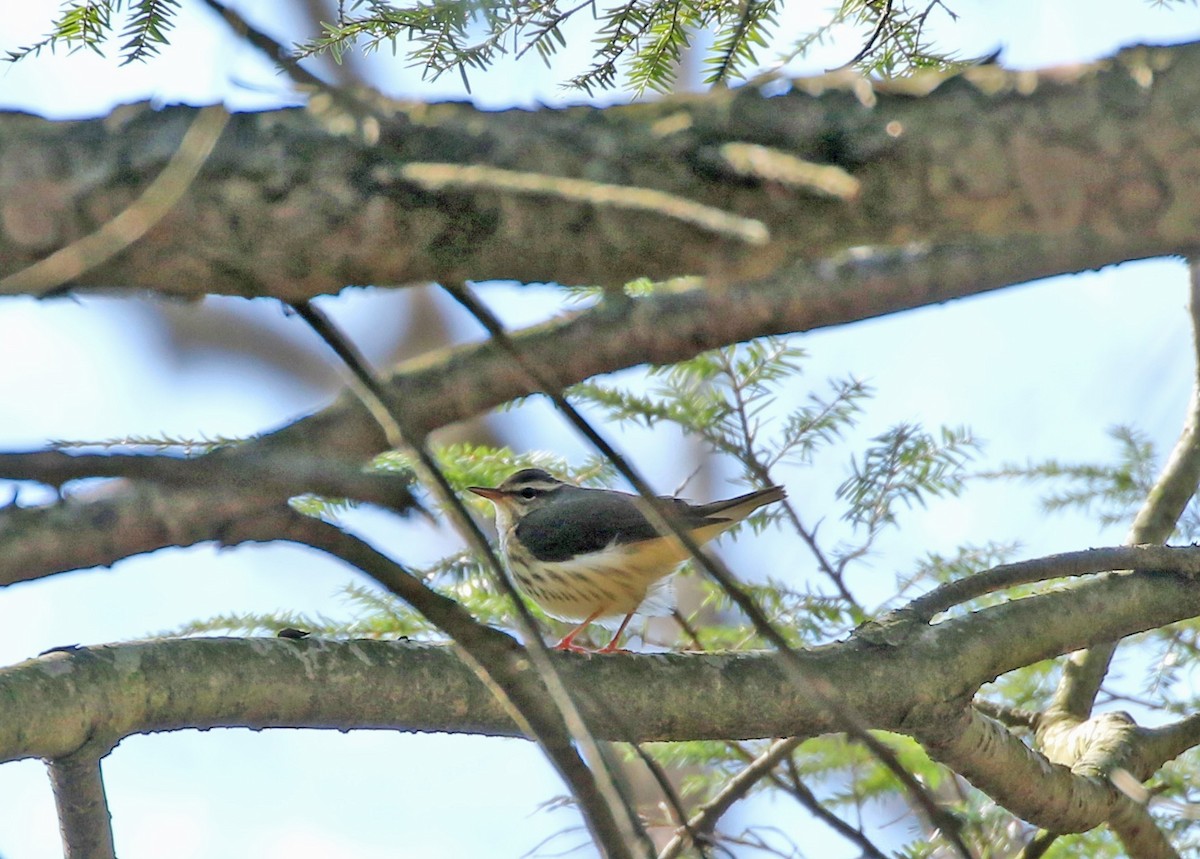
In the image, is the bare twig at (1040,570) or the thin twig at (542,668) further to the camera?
the bare twig at (1040,570)

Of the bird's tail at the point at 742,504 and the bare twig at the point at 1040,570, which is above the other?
the bird's tail at the point at 742,504

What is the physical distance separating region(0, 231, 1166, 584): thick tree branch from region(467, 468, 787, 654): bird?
64.6 inches

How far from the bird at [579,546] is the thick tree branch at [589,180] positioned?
212cm

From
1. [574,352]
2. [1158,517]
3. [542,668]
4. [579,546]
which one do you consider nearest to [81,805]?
[574,352]

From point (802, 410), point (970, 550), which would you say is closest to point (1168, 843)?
point (970, 550)

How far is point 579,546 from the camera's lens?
3346mm

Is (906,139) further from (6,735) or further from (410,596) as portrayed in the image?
(6,735)

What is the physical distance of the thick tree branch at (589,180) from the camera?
0.81 meters

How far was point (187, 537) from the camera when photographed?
3.84 ft

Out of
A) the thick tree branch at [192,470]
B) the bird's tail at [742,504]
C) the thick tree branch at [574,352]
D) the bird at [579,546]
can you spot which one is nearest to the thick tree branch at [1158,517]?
the bird's tail at [742,504]

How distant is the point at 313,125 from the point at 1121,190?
554mm

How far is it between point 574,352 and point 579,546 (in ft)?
6.86

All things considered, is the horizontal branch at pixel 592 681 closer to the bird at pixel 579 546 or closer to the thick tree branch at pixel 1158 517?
the thick tree branch at pixel 1158 517

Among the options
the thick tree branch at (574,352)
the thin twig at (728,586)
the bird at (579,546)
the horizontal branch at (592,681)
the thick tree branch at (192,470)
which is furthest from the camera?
the bird at (579,546)
